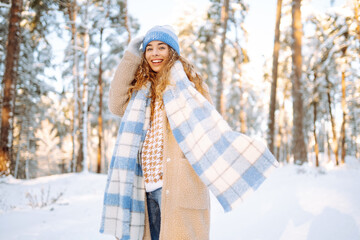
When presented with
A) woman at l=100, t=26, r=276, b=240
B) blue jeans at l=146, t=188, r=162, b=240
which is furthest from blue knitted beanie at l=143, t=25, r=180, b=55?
blue jeans at l=146, t=188, r=162, b=240

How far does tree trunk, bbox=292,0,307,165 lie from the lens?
29.2 feet

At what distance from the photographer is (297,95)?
9109 mm

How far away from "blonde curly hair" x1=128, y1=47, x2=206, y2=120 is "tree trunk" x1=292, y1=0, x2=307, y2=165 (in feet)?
25.9

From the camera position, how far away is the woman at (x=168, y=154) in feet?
5.50

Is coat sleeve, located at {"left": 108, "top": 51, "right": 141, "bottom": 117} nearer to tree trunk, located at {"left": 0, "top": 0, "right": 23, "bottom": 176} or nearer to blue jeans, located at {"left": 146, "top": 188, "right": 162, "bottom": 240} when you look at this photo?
blue jeans, located at {"left": 146, "top": 188, "right": 162, "bottom": 240}

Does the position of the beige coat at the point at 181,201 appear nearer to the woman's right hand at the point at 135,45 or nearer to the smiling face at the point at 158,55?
the smiling face at the point at 158,55

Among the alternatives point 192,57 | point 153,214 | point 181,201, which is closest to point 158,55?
point 181,201

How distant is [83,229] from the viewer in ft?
13.3

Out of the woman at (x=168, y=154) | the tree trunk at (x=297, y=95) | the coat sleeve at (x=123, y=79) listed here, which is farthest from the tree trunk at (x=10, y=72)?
the tree trunk at (x=297, y=95)

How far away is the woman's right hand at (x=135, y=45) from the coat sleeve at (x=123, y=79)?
0.04m

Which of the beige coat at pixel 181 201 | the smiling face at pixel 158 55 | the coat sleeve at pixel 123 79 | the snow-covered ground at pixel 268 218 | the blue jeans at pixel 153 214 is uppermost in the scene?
the smiling face at pixel 158 55

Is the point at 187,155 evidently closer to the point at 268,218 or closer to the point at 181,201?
the point at 181,201

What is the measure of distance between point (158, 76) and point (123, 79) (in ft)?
1.04

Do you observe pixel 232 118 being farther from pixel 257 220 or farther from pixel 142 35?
pixel 142 35
